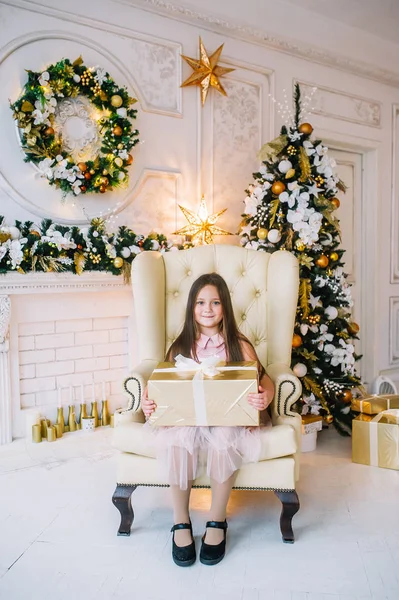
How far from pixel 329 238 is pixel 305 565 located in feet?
6.37

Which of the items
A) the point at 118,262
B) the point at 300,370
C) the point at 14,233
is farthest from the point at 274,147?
the point at 14,233

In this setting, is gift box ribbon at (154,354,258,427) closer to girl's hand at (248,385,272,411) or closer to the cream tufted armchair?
girl's hand at (248,385,272,411)

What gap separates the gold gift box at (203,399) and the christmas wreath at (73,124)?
1.70 meters

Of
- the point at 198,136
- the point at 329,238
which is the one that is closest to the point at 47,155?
the point at 198,136

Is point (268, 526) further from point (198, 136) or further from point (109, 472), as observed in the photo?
point (198, 136)

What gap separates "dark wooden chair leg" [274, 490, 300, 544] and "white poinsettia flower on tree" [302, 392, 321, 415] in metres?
1.13

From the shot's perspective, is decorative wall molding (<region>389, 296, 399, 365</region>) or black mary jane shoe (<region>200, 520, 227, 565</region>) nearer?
black mary jane shoe (<region>200, 520, 227, 565</region>)

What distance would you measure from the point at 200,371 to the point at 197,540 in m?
0.66

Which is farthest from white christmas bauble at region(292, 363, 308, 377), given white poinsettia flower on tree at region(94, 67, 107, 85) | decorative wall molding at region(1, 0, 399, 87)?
decorative wall molding at region(1, 0, 399, 87)

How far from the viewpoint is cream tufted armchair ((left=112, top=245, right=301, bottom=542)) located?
1.94 m

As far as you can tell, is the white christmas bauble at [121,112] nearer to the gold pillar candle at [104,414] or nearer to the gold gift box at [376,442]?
the gold pillar candle at [104,414]

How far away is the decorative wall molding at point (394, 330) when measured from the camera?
187 inches

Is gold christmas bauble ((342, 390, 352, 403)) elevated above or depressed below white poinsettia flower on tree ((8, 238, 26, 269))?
below

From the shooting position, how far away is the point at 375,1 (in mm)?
3902
